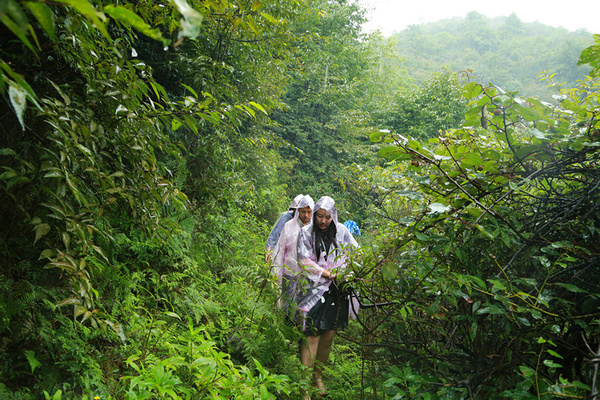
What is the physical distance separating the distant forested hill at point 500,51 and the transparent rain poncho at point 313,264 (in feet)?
132

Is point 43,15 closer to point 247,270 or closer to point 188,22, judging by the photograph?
point 188,22

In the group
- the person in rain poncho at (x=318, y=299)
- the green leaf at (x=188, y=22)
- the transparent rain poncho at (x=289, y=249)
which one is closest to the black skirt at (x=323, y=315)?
the person in rain poncho at (x=318, y=299)

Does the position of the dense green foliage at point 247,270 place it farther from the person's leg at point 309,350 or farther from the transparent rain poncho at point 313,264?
the transparent rain poncho at point 313,264

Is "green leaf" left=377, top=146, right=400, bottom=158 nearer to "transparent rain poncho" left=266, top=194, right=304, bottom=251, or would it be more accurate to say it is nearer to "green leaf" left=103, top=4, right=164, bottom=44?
"green leaf" left=103, top=4, right=164, bottom=44

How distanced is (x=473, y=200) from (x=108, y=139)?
63.1 inches

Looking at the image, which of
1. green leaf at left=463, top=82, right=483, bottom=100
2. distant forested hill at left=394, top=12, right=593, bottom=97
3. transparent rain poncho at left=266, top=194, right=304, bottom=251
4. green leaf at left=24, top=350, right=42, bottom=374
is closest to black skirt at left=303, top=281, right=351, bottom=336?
transparent rain poncho at left=266, top=194, right=304, bottom=251

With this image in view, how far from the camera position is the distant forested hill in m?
45.7

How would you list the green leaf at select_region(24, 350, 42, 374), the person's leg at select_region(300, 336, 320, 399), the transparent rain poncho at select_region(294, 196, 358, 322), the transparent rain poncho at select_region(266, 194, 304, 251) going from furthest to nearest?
the transparent rain poncho at select_region(266, 194, 304, 251) → the transparent rain poncho at select_region(294, 196, 358, 322) → the person's leg at select_region(300, 336, 320, 399) → the green leaf at select_region(24, 350, 42, 374)

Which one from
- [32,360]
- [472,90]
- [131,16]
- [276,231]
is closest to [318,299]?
[276,231]

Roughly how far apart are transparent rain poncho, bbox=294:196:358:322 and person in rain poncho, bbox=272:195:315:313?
11 centimetres

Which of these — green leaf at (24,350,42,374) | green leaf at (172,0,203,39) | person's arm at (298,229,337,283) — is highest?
green leaf at (172,0,203,39)

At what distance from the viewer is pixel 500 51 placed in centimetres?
5938

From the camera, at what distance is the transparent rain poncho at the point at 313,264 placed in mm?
3612

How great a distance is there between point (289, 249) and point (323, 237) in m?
0.44
